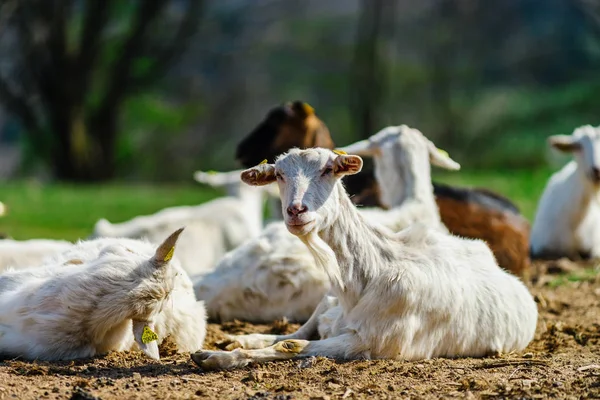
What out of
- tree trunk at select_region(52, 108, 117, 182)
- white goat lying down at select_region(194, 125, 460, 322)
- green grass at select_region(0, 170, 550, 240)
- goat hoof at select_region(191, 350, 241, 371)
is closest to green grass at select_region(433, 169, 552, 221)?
green grass at select_region(0, 170, 550, 240)

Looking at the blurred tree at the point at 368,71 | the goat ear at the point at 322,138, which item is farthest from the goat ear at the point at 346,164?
the blurred tree at the point at 368,71

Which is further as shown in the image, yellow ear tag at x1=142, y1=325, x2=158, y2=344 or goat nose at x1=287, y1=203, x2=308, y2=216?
yellow ear tag at x1=142, y1=325, x2=158, y2=344

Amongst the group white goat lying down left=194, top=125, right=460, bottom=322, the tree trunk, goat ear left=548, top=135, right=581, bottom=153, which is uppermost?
the tree trunk

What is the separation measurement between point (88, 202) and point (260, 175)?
1356cm

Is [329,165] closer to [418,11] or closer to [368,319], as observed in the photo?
[368,319]

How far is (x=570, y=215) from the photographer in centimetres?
1208

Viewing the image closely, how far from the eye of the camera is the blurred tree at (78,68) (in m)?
29.0

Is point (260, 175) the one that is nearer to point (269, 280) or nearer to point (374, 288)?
point (374, 288)

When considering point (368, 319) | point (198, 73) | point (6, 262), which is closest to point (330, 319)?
point (368, 319)

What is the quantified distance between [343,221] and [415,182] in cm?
289

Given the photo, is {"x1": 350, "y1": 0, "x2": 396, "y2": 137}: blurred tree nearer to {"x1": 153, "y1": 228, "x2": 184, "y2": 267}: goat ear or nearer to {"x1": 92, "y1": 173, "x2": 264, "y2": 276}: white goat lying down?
{"x1": 92, "y1": 173, "x2": 264, "y2": 276}: white goat lying down

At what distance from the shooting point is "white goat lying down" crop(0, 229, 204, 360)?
5980 millimetres

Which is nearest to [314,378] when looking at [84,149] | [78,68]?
[78,68]

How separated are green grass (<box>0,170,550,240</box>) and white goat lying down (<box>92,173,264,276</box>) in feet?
11.6
